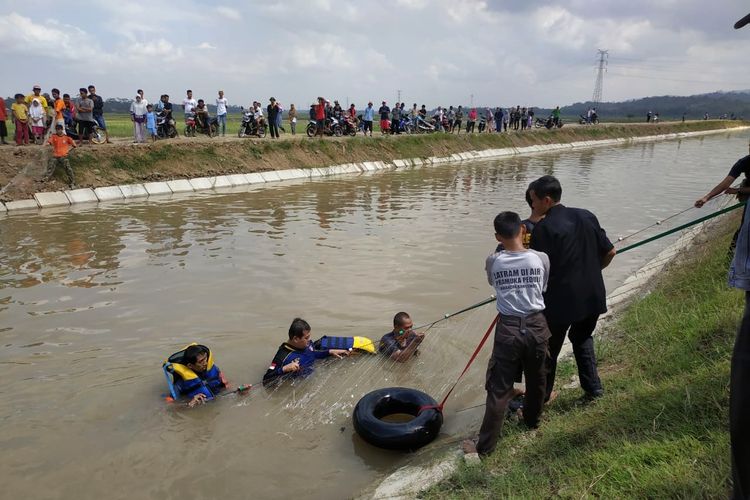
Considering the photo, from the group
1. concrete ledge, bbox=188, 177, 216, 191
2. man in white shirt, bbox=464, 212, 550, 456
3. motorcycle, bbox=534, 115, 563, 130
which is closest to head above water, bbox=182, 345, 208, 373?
man in white shirt, bbox=464, 212, 550, 456

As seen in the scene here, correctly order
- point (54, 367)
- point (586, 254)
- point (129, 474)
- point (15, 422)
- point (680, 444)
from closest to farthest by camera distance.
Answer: point (680, 444)
point (586, 254)
point (129, 474)
point (15, 422)
point (54, 367)

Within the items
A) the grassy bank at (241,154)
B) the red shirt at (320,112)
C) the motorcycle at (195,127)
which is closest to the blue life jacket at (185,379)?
the grassy bank at (241,154)

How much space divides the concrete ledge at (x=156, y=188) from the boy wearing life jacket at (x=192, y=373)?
14380 mm

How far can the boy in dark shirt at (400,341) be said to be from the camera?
6.59m

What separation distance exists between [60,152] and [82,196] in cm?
160

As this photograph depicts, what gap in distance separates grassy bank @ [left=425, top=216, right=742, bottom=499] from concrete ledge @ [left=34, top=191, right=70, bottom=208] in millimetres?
16657

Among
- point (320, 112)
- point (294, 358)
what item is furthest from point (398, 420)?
point (320, 112)

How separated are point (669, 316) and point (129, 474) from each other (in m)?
5.61

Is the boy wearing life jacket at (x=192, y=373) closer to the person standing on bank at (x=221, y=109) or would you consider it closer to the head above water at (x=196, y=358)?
the head above water at (x=196, y=358)

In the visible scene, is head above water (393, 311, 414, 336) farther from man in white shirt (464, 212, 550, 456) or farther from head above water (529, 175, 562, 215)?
head above water (529, 175, 562, 215)

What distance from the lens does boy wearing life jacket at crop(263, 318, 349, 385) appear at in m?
5.99

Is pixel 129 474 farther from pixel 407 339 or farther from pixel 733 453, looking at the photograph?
pixel 733 453

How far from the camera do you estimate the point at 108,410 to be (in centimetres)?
552

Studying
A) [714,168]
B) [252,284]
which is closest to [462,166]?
[714,168]
